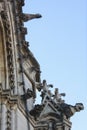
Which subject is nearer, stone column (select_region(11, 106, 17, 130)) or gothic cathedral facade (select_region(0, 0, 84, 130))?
stone column (select_region(11, 106, 17, 130))

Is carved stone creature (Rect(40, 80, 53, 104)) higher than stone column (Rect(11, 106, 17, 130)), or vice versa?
carved stone creature (Rect(40, 80, 53, 104))

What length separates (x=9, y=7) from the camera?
14859 millimetres

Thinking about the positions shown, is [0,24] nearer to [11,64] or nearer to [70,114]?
[11,64]

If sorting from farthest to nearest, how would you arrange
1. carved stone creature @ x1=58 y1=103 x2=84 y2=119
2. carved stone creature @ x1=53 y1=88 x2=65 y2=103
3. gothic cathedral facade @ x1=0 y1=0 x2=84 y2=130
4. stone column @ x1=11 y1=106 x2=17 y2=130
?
carved stone creature @ x1=53 y1=88 x2=65 y2=103, carved stone creature @ x1=58 y1=103 x2=84 y2=119, gothic cathedral facade @ x1=0 y1=0 x2=84 y2=130, stone column @ x1=11 y1=106 x2=17 y2=130

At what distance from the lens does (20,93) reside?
13.5 m

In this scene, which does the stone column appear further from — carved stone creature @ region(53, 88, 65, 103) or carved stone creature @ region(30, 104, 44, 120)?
carved stone creature @ region(53, 88, 65, 103)

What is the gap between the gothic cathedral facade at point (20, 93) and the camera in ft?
41.2

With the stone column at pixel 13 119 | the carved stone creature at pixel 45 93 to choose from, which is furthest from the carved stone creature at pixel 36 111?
the stone column at pixel 13 119

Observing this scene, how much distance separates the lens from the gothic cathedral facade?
12.6 m

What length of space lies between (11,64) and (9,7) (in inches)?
79.4

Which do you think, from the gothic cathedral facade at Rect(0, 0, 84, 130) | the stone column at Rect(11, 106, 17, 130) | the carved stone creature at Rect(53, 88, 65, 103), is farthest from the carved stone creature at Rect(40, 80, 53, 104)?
the stone column at Rect(11, 106, 17, 130)

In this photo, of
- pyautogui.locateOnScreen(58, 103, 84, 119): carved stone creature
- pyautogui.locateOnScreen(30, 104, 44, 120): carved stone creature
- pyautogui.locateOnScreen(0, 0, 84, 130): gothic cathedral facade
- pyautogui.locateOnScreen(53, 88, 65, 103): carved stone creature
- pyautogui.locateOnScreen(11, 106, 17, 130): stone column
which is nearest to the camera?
pyautogui.locateOnScreen(11, 106, 17, 130): stone column

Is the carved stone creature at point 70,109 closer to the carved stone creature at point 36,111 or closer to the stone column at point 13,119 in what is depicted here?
the carved stone creature at point 36,111

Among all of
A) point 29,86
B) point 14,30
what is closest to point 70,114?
point 29,86
